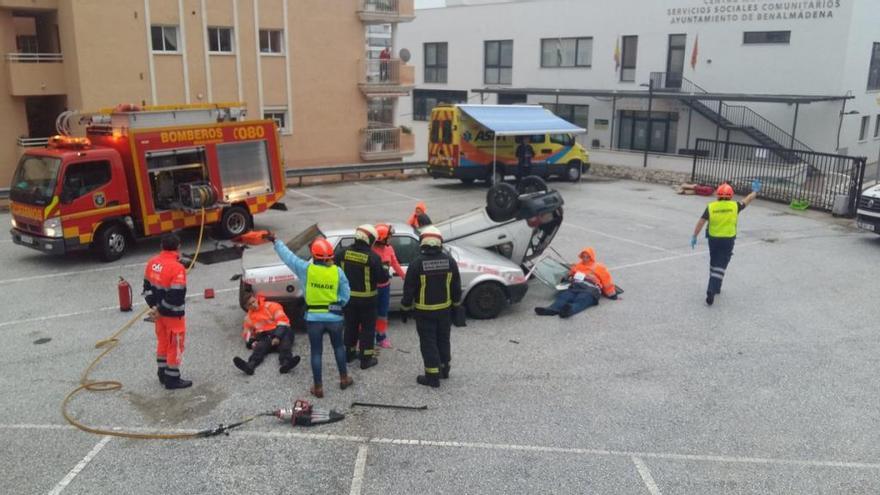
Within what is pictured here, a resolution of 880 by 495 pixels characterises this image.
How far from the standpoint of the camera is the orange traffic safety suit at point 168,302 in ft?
23.0

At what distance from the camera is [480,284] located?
951 centimetres

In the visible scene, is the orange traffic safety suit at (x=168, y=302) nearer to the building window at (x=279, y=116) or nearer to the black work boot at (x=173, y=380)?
the black work boot at (x=173, y=380)

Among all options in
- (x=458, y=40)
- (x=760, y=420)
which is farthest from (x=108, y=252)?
(x=458, y=40)

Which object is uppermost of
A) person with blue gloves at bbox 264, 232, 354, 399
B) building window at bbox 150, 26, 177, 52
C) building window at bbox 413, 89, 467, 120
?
building window at bbox 150, 26, 177, 52

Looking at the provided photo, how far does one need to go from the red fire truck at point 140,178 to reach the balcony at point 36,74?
24.6 ft

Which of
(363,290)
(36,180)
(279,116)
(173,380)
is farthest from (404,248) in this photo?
(279,116)

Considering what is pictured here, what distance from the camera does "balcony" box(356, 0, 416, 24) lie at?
81.3 feet

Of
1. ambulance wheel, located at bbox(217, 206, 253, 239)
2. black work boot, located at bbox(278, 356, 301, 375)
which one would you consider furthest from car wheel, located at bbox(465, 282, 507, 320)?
ambulance wheel, located at bbox(217, 206, 253, 239)

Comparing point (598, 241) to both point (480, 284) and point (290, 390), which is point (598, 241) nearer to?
point (480, 284)

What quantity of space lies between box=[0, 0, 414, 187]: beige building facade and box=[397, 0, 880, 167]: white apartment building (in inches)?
413

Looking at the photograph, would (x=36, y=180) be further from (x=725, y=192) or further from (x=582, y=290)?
(x=725, y=192)

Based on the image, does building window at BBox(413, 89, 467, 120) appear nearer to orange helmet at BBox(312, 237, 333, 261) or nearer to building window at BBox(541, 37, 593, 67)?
building window at BBox(541, 37, 593, 67)

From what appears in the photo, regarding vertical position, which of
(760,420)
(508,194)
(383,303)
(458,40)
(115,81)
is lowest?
(760,420)

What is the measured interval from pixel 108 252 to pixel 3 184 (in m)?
9.68
